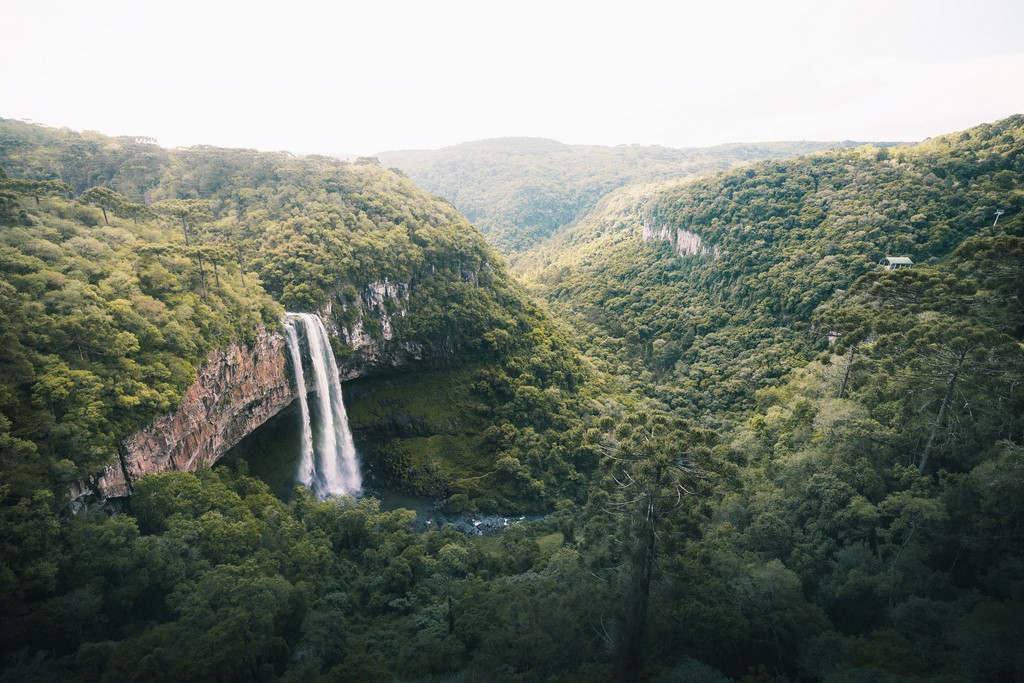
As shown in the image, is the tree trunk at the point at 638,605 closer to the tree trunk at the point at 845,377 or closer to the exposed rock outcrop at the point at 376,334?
the tree trunk at the point at 845,377

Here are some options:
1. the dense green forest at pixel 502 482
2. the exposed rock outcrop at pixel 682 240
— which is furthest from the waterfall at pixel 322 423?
the exposed rock outcrop at pixel 682 240

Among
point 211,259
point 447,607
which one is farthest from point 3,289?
point 447,607

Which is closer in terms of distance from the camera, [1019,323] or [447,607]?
[1019,323]

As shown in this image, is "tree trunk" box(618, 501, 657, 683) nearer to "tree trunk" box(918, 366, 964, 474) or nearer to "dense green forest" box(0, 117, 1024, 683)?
"dense green forest" box(0, 117, 1024, 683)

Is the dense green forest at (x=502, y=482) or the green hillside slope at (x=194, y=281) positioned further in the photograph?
the green hillside slope at (x=194, y=281)

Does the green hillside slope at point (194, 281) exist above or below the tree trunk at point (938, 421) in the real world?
above

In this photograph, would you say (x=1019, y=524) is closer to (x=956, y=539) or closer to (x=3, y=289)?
(x=956, y=539)
